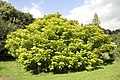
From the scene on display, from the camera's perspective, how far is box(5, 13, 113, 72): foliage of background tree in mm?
30969

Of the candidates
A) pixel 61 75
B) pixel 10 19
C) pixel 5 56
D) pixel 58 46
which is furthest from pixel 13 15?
pixel 61 75

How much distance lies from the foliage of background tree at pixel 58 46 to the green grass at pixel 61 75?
4.13ft

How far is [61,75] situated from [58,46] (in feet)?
12.4

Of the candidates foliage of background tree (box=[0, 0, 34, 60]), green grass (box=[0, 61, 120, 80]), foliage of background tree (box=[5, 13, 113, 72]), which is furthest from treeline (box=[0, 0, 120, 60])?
foliage of background tree (box=[5, 13, 113, 72])

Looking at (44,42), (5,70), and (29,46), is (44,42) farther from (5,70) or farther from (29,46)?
(5,70)

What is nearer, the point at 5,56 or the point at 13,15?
the point at 5,56

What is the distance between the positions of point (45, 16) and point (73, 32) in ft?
18.0

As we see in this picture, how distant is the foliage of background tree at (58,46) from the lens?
3097cm

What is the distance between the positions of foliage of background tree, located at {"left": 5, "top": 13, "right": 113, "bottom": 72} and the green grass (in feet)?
4.13

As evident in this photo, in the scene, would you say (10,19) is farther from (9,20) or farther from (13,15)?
(13,15)

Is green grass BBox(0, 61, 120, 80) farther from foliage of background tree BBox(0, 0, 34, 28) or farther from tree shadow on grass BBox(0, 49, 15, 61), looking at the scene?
foliage of background tree BBox(0, 0, 34, 28)

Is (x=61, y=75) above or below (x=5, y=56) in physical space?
below

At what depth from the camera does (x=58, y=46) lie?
31.7 m

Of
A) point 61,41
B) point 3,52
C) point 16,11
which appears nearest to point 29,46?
point 61,41
